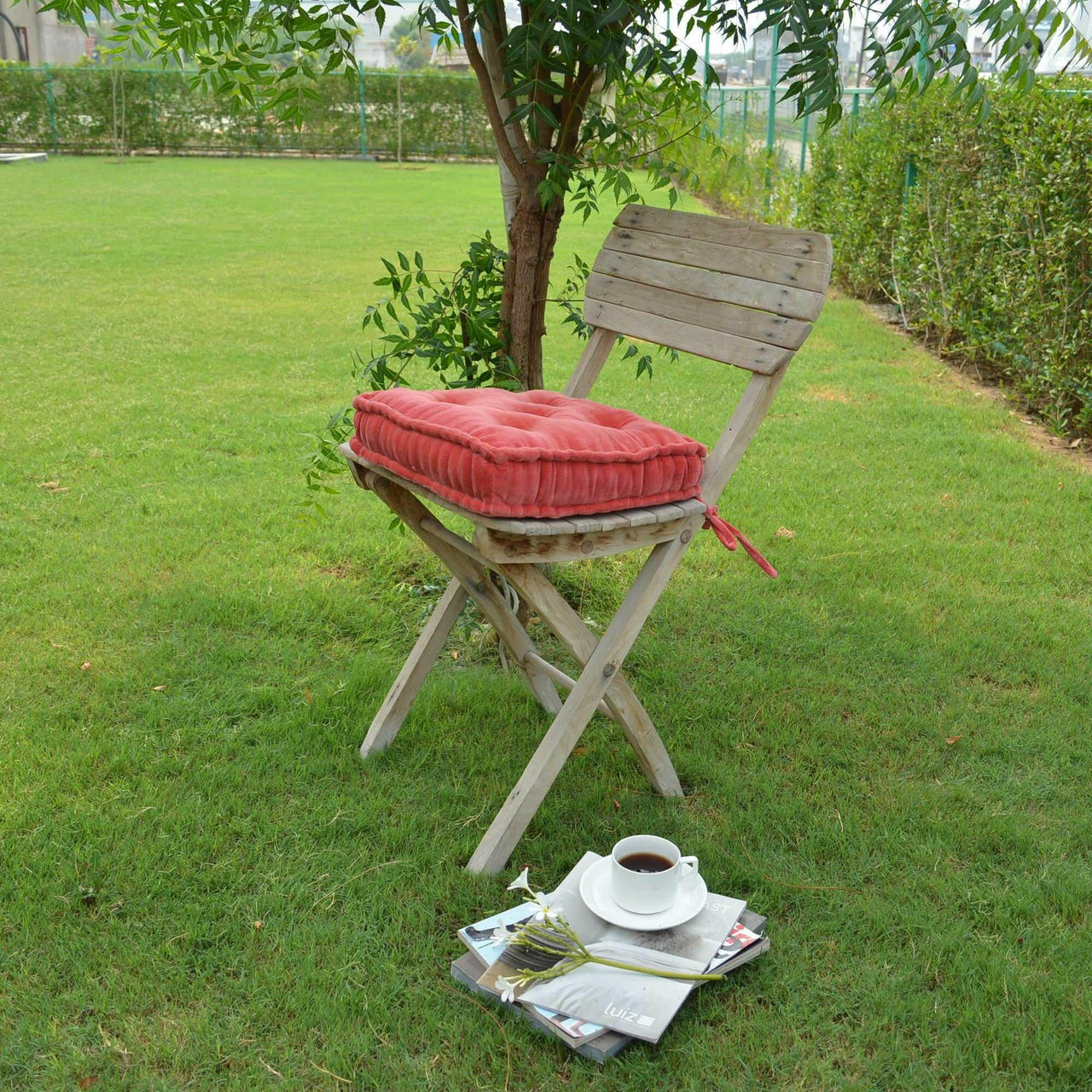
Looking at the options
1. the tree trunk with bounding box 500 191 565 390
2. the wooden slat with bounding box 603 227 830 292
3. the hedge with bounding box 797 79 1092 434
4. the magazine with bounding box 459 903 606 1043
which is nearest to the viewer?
the magazine with bounding box 459 903 606 1043

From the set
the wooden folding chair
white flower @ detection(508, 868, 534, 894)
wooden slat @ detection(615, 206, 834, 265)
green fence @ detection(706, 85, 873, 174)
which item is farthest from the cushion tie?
green fence @ detection(706, 85, 873, 174)

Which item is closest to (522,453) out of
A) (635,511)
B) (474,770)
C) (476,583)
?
(635,511)

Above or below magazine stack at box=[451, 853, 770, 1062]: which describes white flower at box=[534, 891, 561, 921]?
above

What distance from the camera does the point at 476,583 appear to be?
8.45ft

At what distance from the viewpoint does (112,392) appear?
18.6ft

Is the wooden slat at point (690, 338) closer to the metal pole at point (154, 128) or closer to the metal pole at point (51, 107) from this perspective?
the metal pole at point (154, 128)

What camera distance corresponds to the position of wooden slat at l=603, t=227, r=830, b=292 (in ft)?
7.36

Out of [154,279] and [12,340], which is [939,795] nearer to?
[12,340]

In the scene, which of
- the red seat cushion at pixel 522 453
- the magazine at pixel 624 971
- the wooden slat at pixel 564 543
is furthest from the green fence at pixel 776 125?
the magazine at pixel 624 971

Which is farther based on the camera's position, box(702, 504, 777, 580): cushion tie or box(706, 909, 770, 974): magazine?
box(702, 504, 777, 580): cushion tie

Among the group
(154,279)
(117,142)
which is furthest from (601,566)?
(117,142)

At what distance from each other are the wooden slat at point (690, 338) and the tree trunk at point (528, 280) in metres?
0.23

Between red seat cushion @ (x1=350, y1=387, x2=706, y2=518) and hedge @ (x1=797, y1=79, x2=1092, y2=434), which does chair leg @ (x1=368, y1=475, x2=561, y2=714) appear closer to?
red seat cushion @ (x1=350, y1=387, x2=706, y2=518)

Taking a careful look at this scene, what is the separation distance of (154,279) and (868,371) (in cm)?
563
